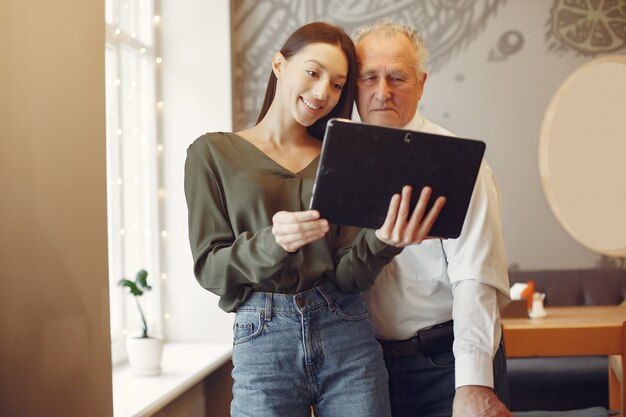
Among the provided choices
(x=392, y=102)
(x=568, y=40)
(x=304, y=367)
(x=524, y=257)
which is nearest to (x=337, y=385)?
(x=304, y=367)

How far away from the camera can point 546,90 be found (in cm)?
480

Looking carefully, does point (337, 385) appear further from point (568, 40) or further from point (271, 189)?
point (568, 40)

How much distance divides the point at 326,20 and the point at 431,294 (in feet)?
10.5

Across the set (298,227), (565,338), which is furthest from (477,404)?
(565,338)

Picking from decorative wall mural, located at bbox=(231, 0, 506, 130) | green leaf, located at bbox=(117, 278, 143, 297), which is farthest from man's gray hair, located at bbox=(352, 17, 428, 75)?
decorative wall mural, located at bbox=(231, 0, 506, 130)

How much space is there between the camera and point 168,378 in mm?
3170

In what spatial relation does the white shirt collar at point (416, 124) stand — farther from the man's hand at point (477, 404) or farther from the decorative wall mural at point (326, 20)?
the decorative wall mural at point (326, 20)

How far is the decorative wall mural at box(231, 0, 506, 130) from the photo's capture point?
15.6 ft

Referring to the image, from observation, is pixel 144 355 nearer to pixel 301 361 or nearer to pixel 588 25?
pixel 301 361

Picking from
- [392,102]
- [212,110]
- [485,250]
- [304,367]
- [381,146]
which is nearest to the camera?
[381,146]

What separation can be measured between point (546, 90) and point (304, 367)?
3621 mm

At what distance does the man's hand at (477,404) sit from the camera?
1635mm

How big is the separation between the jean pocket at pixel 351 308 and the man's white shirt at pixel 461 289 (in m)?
0.17

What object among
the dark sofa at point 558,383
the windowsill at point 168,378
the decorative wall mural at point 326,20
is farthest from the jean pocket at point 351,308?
the decorative wall mural at point 326,20
